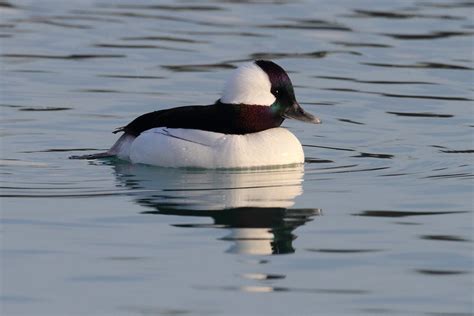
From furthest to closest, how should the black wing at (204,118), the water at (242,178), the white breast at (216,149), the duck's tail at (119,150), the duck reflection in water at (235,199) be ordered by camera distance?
the duck's tail at (119,150)
the black wing at (204,118)
the white breast at (216,149)
the duck reflection in water at (235,199)
the water at (242,178)

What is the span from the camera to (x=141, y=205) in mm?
11555

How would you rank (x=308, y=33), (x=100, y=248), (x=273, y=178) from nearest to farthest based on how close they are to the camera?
(x=100, y=248) → (x=273, y=178) → (x=308, y=33)

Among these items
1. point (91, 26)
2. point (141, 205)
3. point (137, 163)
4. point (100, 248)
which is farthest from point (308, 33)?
point (100, 248)

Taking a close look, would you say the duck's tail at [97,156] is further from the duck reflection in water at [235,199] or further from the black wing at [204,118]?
the black wing at [204,118]

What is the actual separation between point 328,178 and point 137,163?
1.86 meters

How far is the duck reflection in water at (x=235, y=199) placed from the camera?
1049 cm

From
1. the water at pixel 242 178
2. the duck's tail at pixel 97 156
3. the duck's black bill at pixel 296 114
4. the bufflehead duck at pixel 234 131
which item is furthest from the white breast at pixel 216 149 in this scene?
the duck's tail at pixel 97 156

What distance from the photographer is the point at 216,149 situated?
13195 mm

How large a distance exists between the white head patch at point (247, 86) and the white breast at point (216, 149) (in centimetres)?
33

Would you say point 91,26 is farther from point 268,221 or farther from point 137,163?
point 268,221

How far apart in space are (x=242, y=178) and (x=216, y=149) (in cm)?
46

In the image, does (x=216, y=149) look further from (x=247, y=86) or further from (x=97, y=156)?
(x=97, y=156)

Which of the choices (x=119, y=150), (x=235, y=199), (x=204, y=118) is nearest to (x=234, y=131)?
(x=204, y=118)

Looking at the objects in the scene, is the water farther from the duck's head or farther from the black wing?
the duck's head
